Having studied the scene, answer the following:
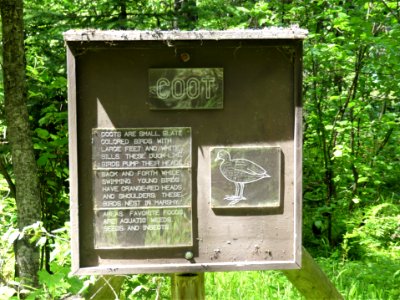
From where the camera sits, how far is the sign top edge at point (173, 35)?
1.87 meters

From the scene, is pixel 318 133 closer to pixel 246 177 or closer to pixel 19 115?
pixel 19 115

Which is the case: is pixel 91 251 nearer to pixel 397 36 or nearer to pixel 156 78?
pixel 156 78

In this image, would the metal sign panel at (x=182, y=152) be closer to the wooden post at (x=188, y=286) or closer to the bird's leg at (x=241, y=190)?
the bird's leg at (x=241, y=190)

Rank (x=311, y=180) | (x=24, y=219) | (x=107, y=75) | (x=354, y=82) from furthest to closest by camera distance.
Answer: (x=311, y=180)
(x=354, y=82)
(x=24, y=219)
(x=107, y=75)

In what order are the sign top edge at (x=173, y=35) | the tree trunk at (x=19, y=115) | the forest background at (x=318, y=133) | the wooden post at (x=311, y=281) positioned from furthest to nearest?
the forest background at (x=318, y=133) < the tree trunk at (x=19, y=115) < the wooden post at (x=311, y=281) < the sign top edge at (x=173, y=35)

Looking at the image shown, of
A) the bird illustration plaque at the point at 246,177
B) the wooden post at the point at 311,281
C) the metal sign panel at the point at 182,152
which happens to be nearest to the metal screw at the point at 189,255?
the metal sign panel at the point at 182,152

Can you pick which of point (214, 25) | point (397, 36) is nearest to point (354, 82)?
point (397, 36)

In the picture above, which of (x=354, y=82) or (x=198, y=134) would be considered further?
(x=354, y=82)

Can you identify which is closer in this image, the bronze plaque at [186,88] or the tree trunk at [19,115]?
the bronze plaque at [186,88]

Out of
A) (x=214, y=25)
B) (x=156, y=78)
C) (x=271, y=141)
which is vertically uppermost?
(x=214, y=25)

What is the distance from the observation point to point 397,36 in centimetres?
460

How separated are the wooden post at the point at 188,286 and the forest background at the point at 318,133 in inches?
18.6

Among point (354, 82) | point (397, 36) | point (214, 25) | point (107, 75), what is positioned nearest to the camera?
point (107, 75)

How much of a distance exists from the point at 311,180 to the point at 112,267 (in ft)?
20.3
